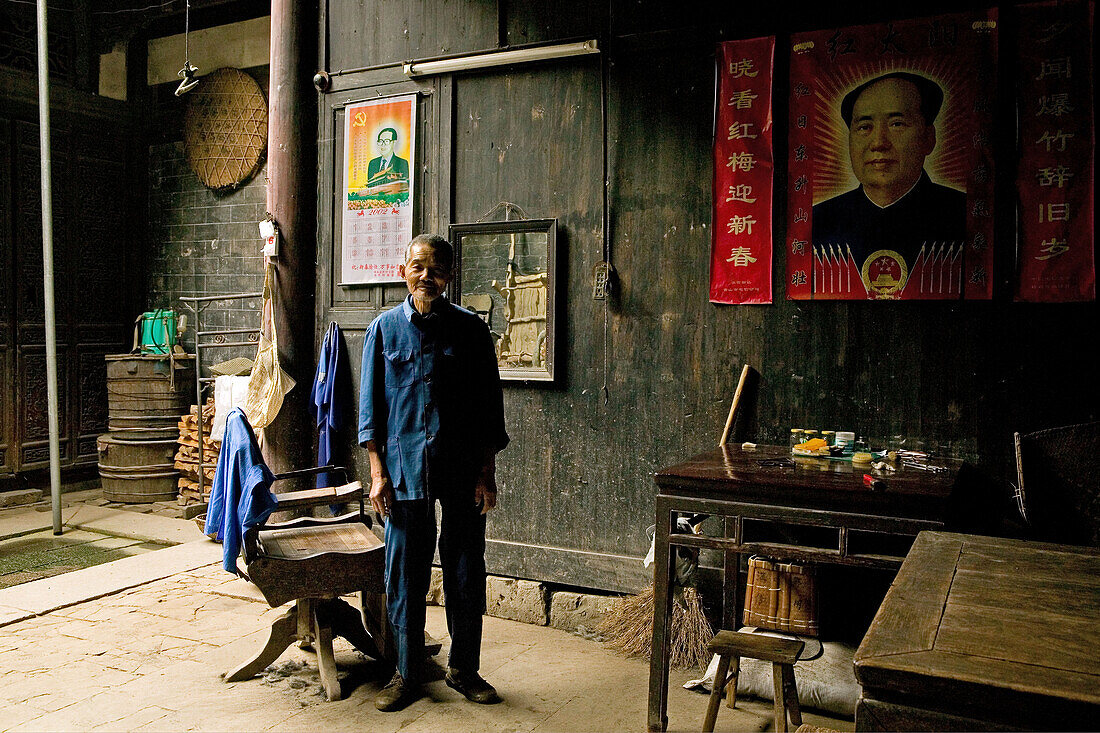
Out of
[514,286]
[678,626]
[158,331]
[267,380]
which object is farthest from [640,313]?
[158,331]

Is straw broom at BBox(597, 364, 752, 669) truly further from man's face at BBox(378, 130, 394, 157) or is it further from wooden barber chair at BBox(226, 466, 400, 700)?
man's face at BBox(378, 130, 394, 157)

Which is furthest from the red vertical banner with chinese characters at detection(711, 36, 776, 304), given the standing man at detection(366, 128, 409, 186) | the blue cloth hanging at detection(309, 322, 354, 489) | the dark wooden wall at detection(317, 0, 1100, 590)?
the blue cloth hanging at detection(309, 322, 354, 489)

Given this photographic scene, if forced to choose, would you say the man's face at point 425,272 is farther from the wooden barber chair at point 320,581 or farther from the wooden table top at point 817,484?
the wooden table top at point 817,484

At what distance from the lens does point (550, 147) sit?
5.20 metres

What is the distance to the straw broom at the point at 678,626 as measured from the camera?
4.48m

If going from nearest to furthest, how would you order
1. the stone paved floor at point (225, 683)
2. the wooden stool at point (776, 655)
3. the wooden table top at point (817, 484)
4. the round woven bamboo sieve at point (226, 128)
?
the wooden stool at point (776, 655) < the wooden table top at point (817, 484) < the stone paved floor at point (225, 683) < the round woven bamboo sieve at point (226, 128)

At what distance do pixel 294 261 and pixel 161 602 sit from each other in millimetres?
2417

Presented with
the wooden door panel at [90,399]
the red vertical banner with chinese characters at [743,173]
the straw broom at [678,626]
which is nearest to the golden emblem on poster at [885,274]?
the red vertical banner with chinese characters at [743,173]

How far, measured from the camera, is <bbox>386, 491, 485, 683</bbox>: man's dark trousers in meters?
3.97

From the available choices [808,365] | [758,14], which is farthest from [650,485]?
[758,14]

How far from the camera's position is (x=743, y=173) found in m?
4.61

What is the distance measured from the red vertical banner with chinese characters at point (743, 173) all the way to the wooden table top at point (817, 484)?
1.14m

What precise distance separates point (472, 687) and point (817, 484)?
74.6 inches

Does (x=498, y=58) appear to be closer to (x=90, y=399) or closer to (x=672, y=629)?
(x=672, y=629)
